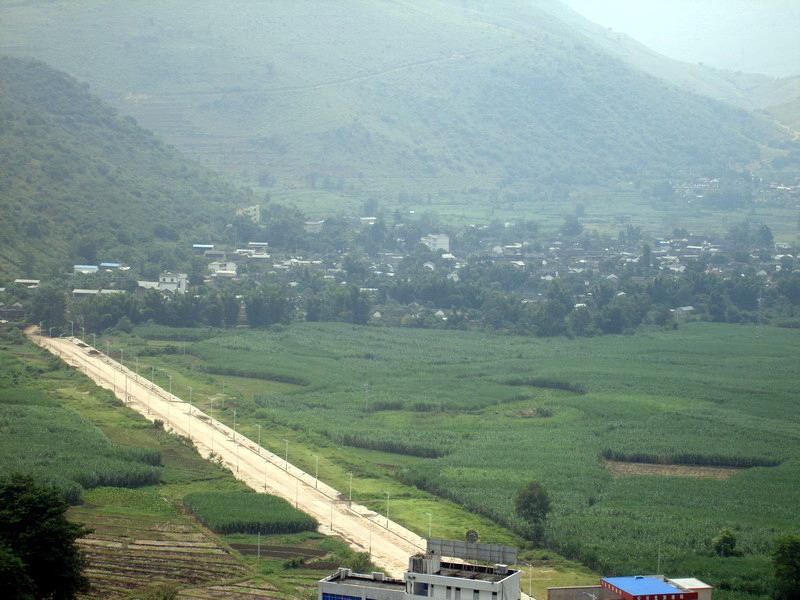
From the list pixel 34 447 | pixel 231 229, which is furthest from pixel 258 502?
pixel 231 229

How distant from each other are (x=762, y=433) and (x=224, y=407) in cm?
2206

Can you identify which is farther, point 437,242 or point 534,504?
point 437,242

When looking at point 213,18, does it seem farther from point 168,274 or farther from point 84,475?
point 84,475

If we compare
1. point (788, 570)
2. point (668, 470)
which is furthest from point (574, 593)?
point (668, 470)

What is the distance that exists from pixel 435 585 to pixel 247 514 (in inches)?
632

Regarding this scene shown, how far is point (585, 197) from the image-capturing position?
166 meters

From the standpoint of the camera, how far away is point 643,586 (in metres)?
36.4

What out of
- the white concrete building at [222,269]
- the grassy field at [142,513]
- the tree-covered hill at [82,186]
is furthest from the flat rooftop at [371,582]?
the white concrete building at [222,269]

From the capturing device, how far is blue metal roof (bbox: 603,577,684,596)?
35.9 meters

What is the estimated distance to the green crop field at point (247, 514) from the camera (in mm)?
48406

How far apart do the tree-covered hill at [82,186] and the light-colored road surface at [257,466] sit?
26.1m

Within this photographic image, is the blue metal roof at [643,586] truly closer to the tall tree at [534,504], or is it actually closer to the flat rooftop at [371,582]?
the flat rooftop at [371,582]

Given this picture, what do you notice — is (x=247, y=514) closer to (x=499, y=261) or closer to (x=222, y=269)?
(x=222, y=269)

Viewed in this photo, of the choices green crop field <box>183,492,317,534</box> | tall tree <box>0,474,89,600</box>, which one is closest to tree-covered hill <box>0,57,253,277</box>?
green crop field <box>183,492,317,534</box>
